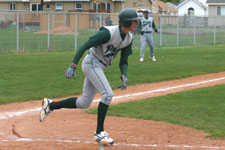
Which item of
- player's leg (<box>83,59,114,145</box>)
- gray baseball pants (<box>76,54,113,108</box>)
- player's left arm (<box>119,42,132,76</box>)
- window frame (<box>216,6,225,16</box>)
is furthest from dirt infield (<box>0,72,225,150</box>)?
window frame (<box>216,6,225,16</box>)

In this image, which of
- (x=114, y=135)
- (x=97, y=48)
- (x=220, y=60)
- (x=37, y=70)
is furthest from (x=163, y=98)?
(x=220, y=60)

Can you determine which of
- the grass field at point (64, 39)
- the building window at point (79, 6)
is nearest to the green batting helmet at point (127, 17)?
the grass field at point (64, 39)

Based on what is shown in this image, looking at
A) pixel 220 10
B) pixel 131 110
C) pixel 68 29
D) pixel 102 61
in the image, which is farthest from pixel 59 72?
pixel 220 10

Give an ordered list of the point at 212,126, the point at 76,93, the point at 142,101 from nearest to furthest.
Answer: the point at 212,126 → the point at 142,101 → the point at 76,93

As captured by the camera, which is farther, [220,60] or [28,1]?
[28,1]

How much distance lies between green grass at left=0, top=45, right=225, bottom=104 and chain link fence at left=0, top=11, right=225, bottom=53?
2275 mm

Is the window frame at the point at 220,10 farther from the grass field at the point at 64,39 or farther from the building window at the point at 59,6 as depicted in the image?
the grass field at the point at 64,39

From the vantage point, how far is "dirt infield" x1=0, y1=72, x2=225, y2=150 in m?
6.93

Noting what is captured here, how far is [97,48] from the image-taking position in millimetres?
6930

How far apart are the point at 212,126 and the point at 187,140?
3.97 feet

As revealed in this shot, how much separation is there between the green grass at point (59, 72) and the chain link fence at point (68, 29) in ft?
7.46

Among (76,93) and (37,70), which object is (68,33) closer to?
(37,70)

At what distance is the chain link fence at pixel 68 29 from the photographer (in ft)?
79.2

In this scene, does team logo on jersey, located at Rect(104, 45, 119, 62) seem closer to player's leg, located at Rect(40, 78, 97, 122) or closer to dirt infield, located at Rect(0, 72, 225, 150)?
player's leg, located at Rect(40, 78, 97, 122)
